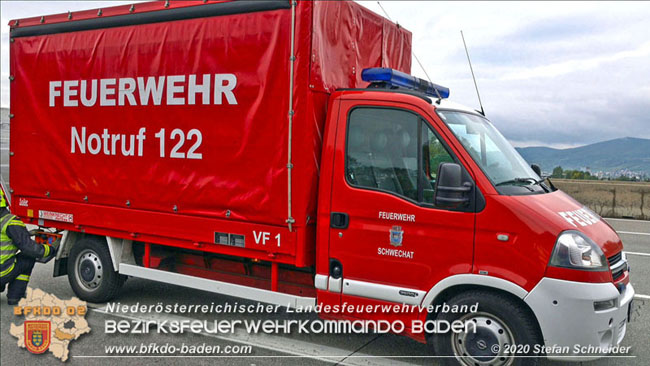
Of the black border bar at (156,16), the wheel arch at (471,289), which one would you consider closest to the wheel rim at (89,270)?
the black border bar at (156,16)

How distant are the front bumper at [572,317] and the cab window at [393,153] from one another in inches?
43.3

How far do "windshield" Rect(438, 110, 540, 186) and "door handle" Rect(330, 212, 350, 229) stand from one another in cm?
116

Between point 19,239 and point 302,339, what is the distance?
335 centimetres

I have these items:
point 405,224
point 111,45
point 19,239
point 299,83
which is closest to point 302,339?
point 405,224

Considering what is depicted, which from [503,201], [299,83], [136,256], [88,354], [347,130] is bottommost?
[88,354]

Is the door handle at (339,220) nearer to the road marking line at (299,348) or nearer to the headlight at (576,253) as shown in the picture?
the road marking line at (299,348)

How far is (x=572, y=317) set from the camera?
159 inches

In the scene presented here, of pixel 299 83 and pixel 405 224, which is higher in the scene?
pixel 299 83

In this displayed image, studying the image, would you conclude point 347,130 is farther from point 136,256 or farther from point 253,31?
point 136,256

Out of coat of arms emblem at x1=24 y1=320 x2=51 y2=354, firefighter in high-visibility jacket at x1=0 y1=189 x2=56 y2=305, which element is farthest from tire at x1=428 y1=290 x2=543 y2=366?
firefighter in high-visibility jacket at x1=0 y1=189 x2=56 y2=305

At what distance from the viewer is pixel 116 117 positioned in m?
6.17

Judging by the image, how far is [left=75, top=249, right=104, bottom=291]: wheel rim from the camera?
6520 mm

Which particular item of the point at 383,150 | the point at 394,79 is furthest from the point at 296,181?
the point at 394,79

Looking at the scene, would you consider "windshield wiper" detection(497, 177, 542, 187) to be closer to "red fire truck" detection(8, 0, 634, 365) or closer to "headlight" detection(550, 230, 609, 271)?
"red fire truck" detection(8, 0, 634, 365)
